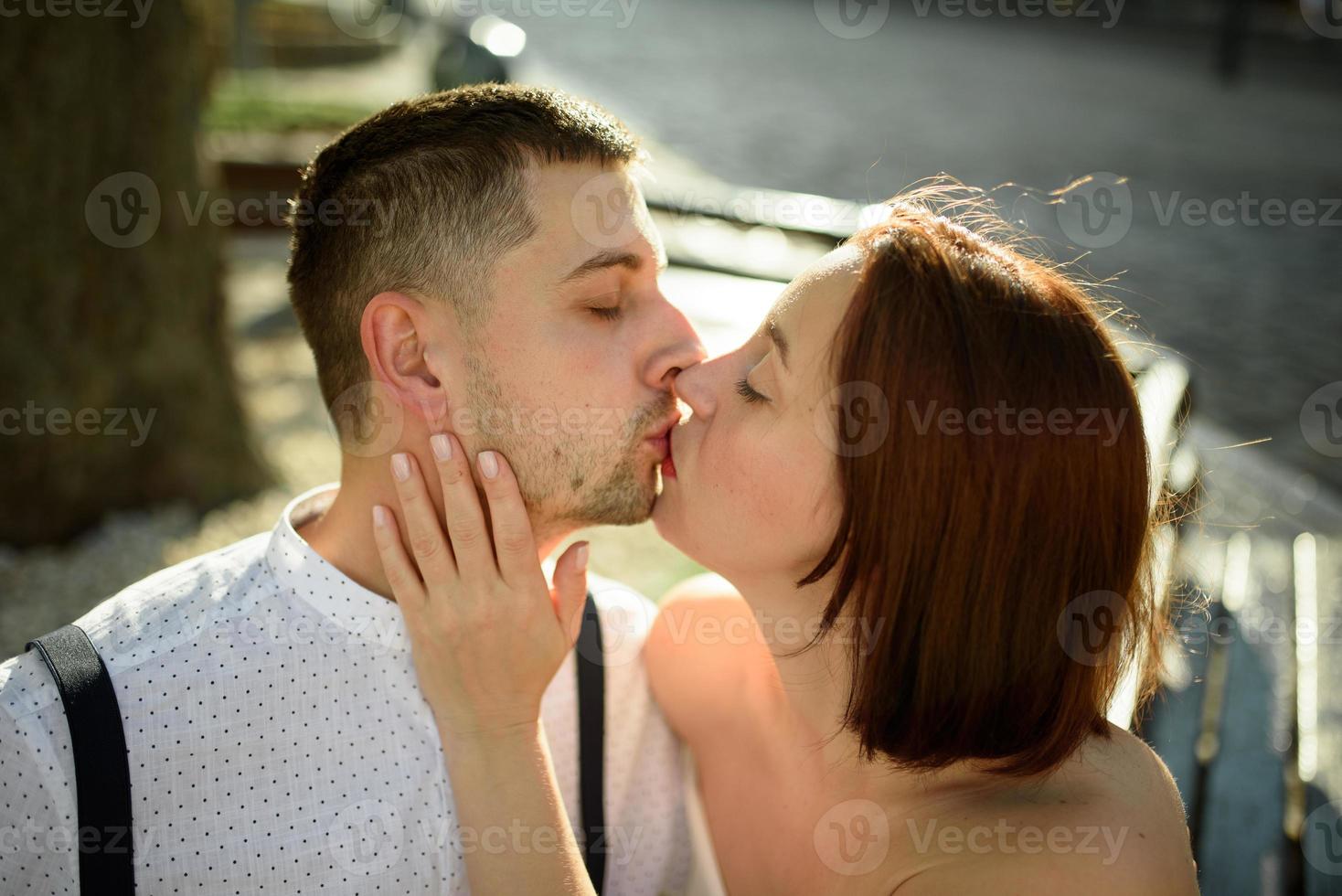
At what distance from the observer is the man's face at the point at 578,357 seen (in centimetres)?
241

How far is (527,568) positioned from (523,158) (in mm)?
897

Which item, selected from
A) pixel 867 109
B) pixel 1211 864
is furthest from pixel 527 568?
pixel 867 109

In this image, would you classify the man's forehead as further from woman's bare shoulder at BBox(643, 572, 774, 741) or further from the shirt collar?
woman's bare shoulder at BBox(643, 572, 774, 741)

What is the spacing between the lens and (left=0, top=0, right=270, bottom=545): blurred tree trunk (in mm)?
4438

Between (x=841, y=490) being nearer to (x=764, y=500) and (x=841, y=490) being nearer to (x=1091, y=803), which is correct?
(x=764, y=500)

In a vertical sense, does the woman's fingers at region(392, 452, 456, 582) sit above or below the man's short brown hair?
below

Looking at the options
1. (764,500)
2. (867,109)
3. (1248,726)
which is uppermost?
(867,109)

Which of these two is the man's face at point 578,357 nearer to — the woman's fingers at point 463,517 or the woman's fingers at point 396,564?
the woman's fingers at point 463,517

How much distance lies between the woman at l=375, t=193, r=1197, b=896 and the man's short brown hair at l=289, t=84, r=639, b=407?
0.43m

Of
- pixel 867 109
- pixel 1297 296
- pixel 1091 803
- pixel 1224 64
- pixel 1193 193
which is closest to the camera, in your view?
pixel 1091 803

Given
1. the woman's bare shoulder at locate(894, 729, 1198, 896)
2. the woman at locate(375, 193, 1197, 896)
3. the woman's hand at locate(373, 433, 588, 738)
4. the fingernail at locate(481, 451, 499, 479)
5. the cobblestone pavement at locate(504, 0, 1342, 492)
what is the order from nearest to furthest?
1. the woman's bare shoulder at locate(894, 729, 1198, 896)
2. the woman at locate(375, 193, 1197, 896)
3. the woman's hand at locate(373, 433, 588, 738)
4. the fingernail at locate(481, 451, 499, 479)
5. the cobblestone pavement at locate(504, 0, 1342, 492)

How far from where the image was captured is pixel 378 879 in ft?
7.16

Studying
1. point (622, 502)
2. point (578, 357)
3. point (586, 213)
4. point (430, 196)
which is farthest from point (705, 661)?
point (430, 196)

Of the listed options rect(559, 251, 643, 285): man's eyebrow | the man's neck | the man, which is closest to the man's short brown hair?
the man
